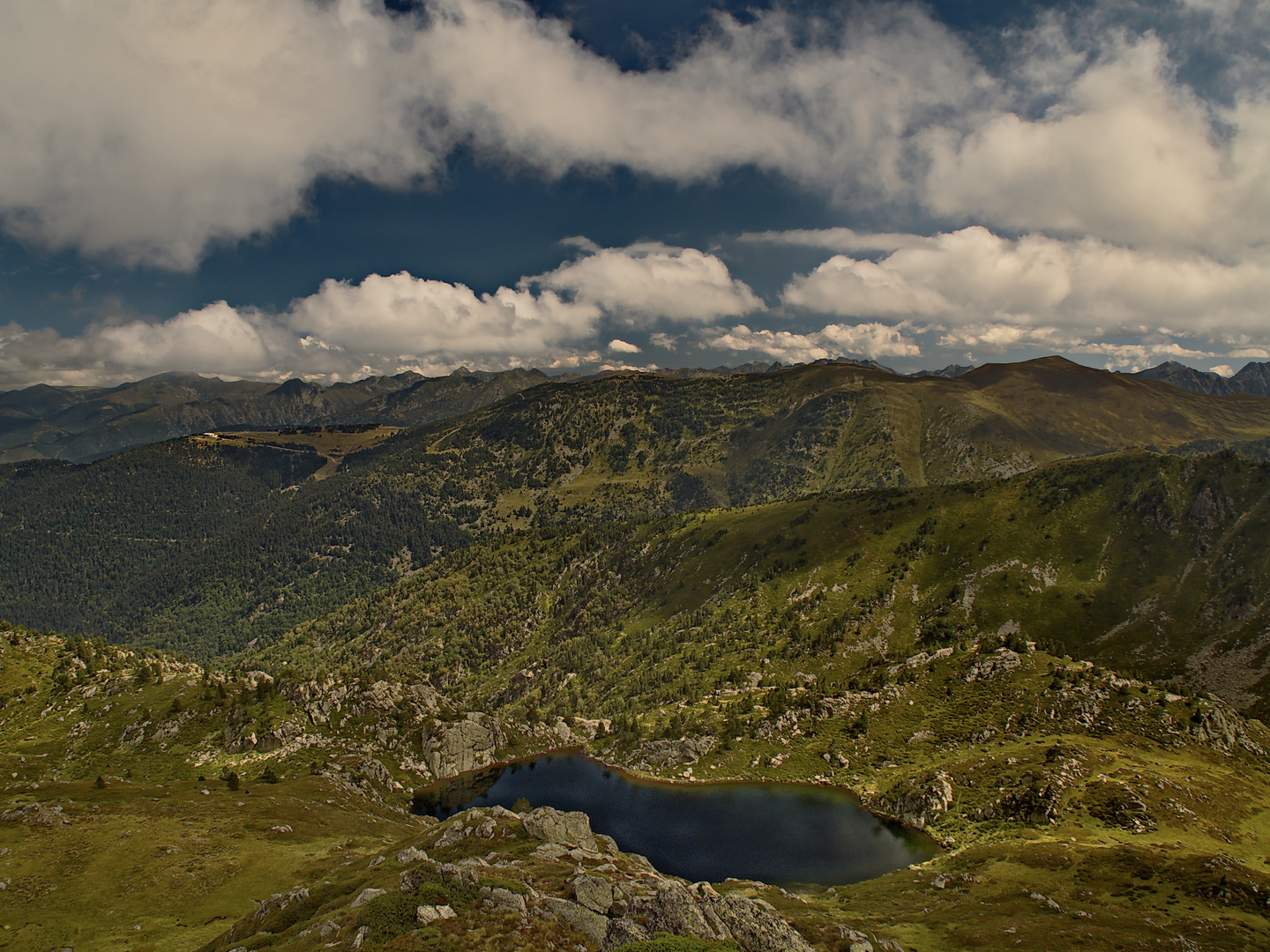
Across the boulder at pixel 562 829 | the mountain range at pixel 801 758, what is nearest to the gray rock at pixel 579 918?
the mountain range at pixel 801 758

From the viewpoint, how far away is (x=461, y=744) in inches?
5438

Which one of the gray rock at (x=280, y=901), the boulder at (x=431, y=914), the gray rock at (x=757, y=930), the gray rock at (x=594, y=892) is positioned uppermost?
the boulder at (x=431, y=914)

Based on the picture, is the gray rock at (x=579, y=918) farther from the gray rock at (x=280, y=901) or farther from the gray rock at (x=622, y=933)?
the gray rock at (x=280, y=901)

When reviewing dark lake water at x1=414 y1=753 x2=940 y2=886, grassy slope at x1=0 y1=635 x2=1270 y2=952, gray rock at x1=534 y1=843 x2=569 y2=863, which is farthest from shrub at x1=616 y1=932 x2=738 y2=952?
dark lake water at x1=414 y1=753 x2=940 y2=886

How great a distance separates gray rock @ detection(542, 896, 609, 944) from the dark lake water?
53923 mm

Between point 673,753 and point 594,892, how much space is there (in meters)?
89.7

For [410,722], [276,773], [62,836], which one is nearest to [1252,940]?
[62,836]

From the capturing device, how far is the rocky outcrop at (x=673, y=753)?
12494 centimetres

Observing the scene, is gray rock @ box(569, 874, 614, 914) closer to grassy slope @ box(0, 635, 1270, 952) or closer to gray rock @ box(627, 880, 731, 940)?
grassy slope @ box(0, 635, 1270, 952)

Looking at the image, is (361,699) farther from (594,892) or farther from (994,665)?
(994,665)

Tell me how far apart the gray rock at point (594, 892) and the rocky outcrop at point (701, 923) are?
230cm

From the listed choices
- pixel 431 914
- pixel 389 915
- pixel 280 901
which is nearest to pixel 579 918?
pixel 431 914

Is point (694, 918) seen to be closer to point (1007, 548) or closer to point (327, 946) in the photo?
point (327, 946)

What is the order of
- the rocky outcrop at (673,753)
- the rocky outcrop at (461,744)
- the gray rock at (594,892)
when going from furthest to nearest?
1. the rocky outcrop at (461,744)
2. the rocky outcrop at (673,753)
3. the gray rock at (594,892)
